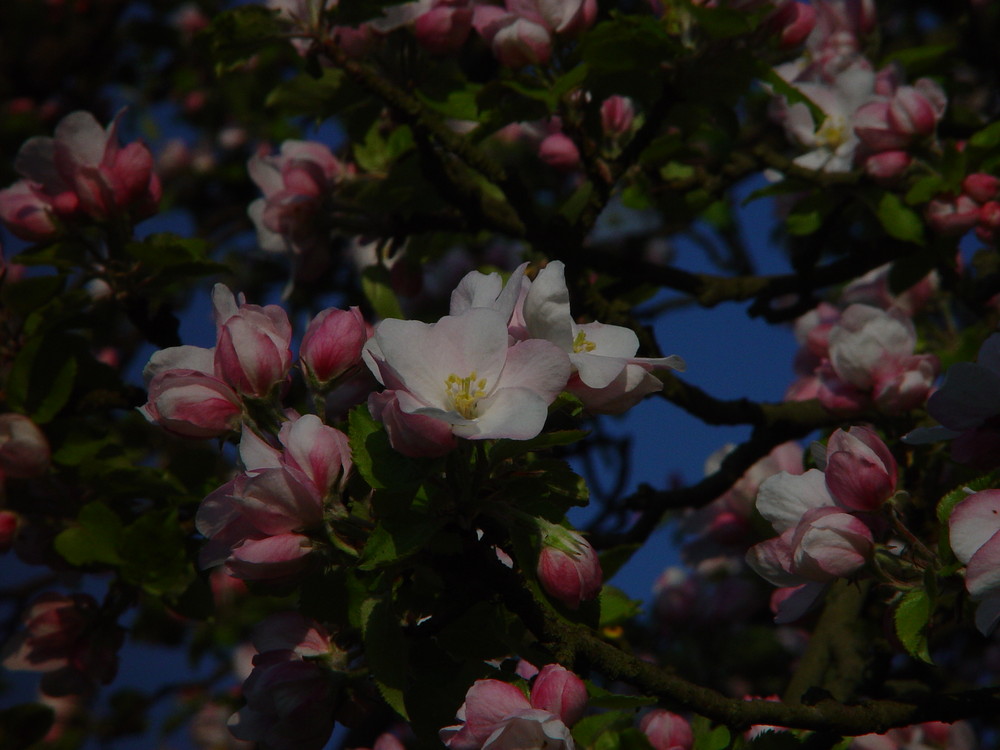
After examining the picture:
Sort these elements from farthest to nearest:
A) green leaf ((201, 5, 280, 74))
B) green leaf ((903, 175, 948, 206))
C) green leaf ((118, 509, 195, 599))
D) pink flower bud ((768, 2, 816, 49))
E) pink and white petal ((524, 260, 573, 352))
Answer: pink flower bud ((768, 2, 816, 49)) < green leaf ((903, 175, 948, 206)) < green leaf ((201, 5, 280, 74)) < green leaf ((118, 509, 195, 599)) < pink and white petal ((524, 260, 573, 352))

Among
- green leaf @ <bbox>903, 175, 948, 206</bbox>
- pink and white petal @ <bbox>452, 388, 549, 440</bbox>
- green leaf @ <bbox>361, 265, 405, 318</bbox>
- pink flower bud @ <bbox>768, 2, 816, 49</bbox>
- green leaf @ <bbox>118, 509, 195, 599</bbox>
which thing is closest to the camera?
pink and white petal @ <bbox>452, 388, 549, 440</bbox>

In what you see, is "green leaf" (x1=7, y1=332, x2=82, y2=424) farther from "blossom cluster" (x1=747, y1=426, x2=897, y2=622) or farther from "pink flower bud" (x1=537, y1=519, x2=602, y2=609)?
"blossom cluster" (x1=747, y1=426, x2=897, y2=622)

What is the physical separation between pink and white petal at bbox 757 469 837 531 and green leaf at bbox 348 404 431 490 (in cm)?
46

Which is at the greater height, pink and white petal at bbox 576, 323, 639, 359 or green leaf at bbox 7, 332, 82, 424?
pink and white petal at bbox 576, 323, 639, 359

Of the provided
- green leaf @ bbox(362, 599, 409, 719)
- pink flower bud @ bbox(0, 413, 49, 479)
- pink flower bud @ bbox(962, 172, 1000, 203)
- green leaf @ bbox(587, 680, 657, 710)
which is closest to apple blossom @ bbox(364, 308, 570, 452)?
green leaf @ bbox(362, 599, 409, 719)

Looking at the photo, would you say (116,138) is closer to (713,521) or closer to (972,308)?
(713,521)

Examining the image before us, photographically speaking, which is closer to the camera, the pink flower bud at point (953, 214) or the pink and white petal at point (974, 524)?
the pink and white petal at point (974, 524)

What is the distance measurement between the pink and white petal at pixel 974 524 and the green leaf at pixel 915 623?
0.12 meters

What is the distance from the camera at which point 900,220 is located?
1898 millimetres

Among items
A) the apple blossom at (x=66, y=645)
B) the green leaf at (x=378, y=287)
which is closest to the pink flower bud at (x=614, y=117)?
the green leaf at (x=378, y=287)

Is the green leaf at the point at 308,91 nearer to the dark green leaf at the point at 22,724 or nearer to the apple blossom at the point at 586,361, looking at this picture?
the apple blossom at the point at 586,361

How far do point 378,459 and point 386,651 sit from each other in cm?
21

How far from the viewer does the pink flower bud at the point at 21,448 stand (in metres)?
1.63

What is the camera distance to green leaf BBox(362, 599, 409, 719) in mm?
1073
